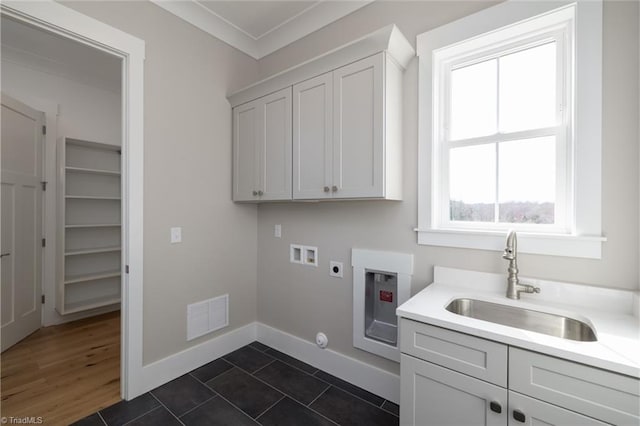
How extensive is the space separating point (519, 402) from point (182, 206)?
231 centimetres

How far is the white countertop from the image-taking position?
0.94 meters

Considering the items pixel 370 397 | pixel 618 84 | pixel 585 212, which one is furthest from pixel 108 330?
pixel 618 84

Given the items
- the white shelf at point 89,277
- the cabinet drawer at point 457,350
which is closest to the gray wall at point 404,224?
the cabinet drawer at point 457,350

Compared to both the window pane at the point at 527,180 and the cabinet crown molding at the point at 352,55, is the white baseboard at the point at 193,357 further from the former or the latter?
the window pane at the point at 527,180

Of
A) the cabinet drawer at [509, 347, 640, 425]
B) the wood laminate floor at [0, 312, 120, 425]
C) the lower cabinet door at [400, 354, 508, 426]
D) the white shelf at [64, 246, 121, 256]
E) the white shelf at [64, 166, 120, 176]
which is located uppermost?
the white shelf at [64, 166, 120, 176]

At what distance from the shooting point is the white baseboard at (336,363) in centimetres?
191

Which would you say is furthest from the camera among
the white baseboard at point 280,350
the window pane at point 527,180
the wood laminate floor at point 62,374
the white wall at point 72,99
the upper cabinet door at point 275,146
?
the white wall at point 72,99

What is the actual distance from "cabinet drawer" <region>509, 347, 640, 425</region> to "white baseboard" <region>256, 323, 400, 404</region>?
1020mm

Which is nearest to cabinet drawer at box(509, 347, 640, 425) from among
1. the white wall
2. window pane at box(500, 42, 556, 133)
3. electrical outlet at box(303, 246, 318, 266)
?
window pane at box(500, 42, 556, 133)

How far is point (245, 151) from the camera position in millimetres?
2467

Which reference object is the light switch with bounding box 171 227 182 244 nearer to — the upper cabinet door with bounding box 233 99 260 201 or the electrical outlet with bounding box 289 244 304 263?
the upper cabinet door with bounding box 233 99 260 201

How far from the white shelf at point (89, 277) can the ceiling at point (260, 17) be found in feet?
9.86

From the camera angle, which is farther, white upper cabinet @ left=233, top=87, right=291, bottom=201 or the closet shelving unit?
the closet shelving unit

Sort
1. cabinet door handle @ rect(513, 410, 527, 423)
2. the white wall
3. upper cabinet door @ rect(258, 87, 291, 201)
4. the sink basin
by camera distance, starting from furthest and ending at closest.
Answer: the white wall → upper cabinet door @ rect(258, 87, 291, 201) → the sink basin → cabinet door handle @ rect(513, 410, 527, 423)
